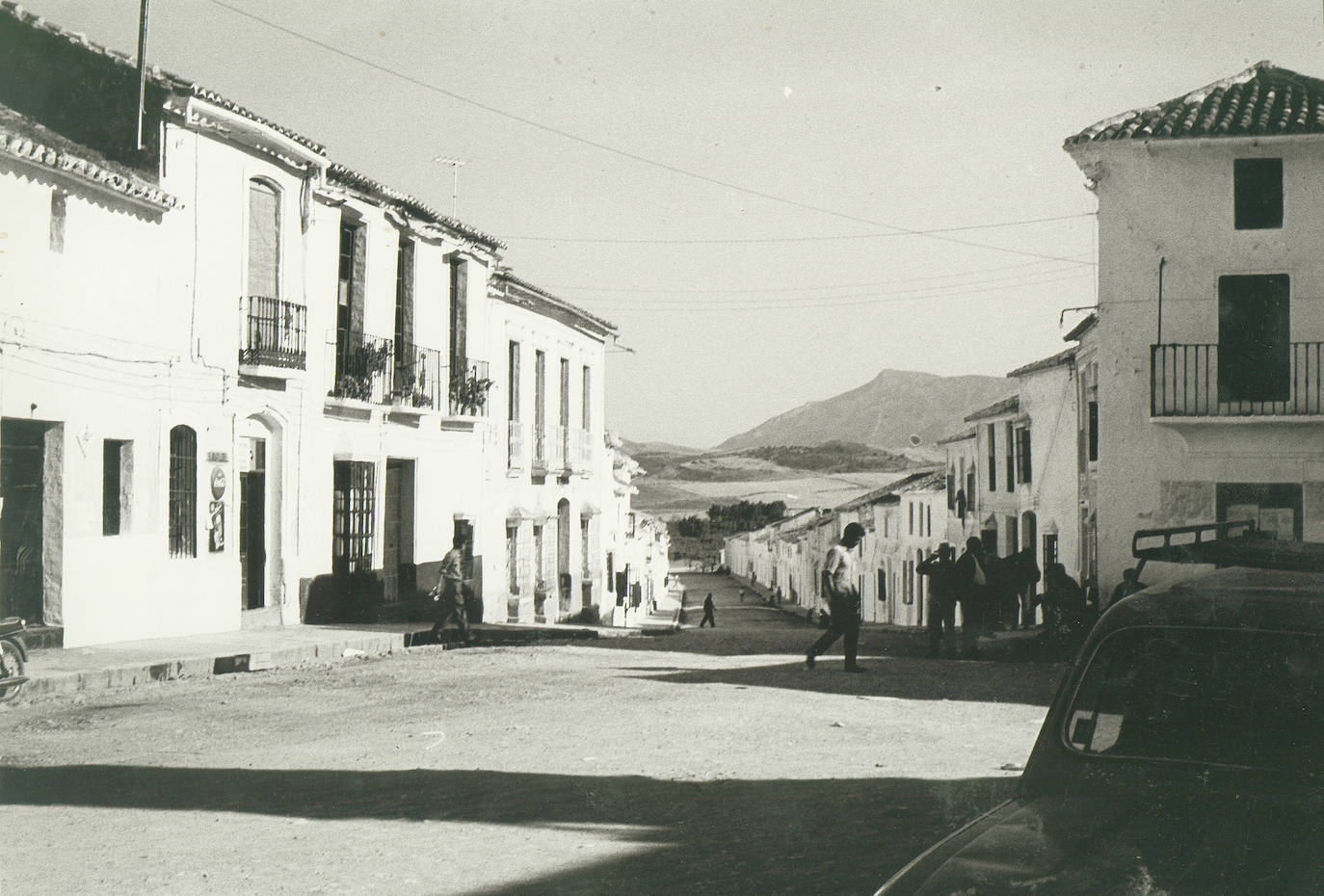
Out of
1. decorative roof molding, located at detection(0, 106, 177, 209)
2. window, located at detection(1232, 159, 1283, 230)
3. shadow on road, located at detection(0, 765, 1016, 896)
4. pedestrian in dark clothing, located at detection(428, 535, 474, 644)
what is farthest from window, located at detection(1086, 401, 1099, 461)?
shadow on road, located at detection(0, 765, 1016, 896)

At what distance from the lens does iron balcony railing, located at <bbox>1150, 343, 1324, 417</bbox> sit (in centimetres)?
1989

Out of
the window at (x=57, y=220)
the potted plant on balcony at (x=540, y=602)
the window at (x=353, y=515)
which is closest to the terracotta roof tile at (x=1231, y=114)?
the window at (x=353, y=515)

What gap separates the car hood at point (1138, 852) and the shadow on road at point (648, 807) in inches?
84.2

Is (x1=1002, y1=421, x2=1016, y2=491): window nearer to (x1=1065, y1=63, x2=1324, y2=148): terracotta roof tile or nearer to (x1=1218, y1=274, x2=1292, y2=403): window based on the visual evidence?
(x1=1218, y1=274, x2=1292, y2=403): window

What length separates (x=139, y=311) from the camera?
1619 centimetres

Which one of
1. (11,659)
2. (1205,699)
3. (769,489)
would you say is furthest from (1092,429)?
(769,489)

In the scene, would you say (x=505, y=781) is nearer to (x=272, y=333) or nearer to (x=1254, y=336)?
(x=272, y=333)

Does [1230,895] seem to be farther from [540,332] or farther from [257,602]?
[540,332]

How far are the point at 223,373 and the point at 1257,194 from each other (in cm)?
1543

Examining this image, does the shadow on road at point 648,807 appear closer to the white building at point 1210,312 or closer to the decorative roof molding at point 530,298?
the white building at point 1210,312

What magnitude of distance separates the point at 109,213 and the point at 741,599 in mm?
62119

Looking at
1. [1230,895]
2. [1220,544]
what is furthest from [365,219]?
[1230,895]

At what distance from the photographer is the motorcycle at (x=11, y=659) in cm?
1121

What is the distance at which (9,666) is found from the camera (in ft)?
37.1
